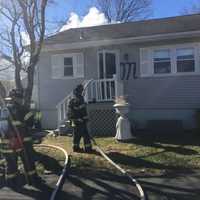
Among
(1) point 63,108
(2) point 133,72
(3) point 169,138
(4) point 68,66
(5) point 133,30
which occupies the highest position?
(5) point 133,30

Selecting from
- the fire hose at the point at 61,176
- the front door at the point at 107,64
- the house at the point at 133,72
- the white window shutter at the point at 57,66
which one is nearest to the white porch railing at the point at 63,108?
the house at the point at 133,72

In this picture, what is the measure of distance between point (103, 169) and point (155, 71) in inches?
350

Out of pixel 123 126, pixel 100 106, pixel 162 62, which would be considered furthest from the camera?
pixel 162 62

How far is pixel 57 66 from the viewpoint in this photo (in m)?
21.1

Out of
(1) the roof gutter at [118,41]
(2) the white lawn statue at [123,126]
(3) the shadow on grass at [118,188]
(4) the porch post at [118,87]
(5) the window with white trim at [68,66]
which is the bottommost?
(3) the shadow on grass at [118,188]

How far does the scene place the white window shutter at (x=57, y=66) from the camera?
68.8 feet

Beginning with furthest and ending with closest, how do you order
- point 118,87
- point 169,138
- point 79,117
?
point 118,87 < point 169,138 < point 79,117

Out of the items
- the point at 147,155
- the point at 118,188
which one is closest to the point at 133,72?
the point at 147,155

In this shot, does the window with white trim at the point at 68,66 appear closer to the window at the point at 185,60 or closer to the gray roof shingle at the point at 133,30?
the gray roof shingle at the point at 133,30

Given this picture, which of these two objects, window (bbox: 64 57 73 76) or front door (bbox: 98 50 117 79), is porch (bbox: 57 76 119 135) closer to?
front door (bbox: 98 50 117 79)

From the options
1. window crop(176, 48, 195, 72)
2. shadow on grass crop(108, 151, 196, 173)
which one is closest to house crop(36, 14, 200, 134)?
window crop(176, 48, 195, 72)

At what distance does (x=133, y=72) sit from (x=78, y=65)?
8.77 ft

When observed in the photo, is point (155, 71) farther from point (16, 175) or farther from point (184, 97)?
point (16, 175)

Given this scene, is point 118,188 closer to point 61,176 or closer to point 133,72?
point 61,176
